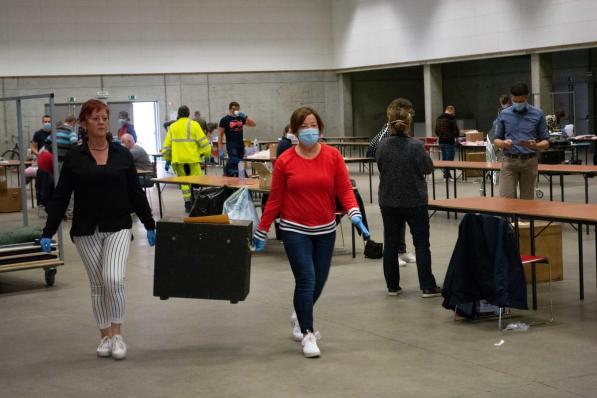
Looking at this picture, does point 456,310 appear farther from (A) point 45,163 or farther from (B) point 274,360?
(A) point 45,163

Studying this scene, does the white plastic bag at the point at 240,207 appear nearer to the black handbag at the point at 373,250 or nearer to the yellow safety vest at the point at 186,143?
the black handbag at the point at 373,250

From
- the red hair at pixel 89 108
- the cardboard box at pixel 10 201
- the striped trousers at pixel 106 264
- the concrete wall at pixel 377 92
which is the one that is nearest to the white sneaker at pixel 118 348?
the striped trousers at pixel 106 264

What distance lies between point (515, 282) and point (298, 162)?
1.71 metres

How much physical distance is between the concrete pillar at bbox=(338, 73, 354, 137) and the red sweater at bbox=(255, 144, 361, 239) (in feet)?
86.1

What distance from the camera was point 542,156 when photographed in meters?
16.2

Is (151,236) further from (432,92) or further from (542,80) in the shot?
(432,92)

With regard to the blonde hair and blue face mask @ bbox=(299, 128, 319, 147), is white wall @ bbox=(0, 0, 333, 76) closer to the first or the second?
the blonde hair

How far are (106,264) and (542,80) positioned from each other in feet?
62.5

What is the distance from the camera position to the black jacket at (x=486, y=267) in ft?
21.5

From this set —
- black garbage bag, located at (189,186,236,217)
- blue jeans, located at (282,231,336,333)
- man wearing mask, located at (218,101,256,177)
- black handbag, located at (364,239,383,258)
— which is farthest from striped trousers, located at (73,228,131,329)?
man wearing mask, located at (218,101,256,177)

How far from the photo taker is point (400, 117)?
25.6 ft

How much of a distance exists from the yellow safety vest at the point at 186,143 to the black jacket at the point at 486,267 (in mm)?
8930

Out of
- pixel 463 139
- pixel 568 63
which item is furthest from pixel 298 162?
pixel 568 63

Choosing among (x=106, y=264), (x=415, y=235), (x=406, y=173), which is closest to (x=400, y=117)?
(x=406, y=173)
